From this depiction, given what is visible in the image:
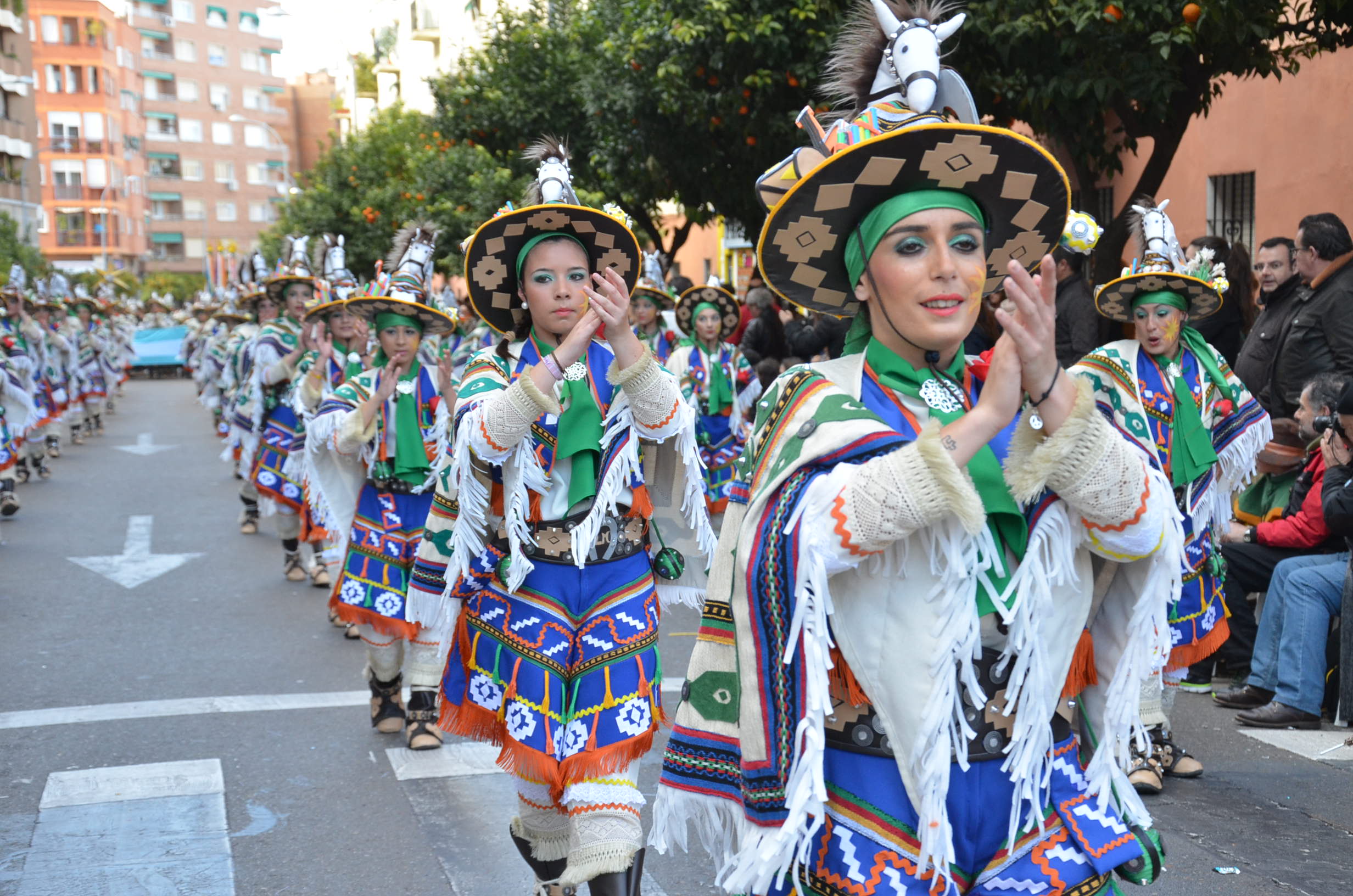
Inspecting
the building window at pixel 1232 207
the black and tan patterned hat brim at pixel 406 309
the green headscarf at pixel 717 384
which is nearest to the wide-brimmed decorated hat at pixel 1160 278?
the black and tan patterned hat brim at pixel 406 309

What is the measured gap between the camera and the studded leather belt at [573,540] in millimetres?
4000

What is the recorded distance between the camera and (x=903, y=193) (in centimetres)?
249

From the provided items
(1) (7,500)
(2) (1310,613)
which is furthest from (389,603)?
(1) (7,500)

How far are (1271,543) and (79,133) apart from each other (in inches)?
3358

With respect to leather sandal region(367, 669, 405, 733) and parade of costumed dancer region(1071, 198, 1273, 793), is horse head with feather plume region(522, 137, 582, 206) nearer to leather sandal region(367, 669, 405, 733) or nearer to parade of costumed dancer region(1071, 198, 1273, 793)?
parade of costumed dancer region(1071, 198, 1273, 793)

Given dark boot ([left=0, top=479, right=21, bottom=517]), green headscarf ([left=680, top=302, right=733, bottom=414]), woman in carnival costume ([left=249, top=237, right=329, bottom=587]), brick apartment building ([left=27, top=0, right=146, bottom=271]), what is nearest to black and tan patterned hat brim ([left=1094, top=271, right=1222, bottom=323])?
woman in carnival costume ([left=249, top=237, right=329, bottom=587])

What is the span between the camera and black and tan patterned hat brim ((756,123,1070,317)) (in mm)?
2420

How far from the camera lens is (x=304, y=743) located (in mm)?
6406

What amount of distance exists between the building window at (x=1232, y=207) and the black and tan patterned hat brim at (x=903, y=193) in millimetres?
12418

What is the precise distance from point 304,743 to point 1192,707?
4302mm

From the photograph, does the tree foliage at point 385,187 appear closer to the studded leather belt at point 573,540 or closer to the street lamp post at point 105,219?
the studded leather belt at point 573,540

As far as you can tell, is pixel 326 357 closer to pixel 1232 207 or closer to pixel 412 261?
pixel 412 261

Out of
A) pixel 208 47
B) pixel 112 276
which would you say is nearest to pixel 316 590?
pixel 112 276

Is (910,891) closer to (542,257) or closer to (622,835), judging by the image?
(622,835)
